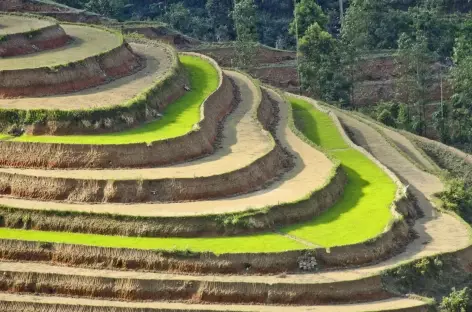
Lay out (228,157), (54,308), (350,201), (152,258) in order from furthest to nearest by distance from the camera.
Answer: (228,157)
(350,201)
(152,258)
(54,308)

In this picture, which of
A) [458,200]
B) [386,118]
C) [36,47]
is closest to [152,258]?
[458,200]

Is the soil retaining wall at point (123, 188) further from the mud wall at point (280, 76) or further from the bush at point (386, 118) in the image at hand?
the mud wall at point (280, 76)

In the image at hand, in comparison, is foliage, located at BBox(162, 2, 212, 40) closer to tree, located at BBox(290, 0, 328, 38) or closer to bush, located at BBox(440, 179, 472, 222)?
tree, located at BBox(290, 0, 328, 38)

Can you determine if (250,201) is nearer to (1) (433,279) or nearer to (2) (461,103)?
(1) (433,279)

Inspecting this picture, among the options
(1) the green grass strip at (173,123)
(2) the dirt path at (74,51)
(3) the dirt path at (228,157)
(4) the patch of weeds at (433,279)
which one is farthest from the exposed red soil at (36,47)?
(4) the patch of weeds at (433,279)

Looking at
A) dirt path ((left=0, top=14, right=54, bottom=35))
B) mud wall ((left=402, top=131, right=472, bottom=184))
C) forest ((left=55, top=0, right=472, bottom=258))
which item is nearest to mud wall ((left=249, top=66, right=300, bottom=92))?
forest ((left=55, top=0, right=472, bottom=258))

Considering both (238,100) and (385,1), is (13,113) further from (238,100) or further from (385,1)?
(385,1)

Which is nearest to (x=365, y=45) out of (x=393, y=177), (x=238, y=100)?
(x=238, y=100)
